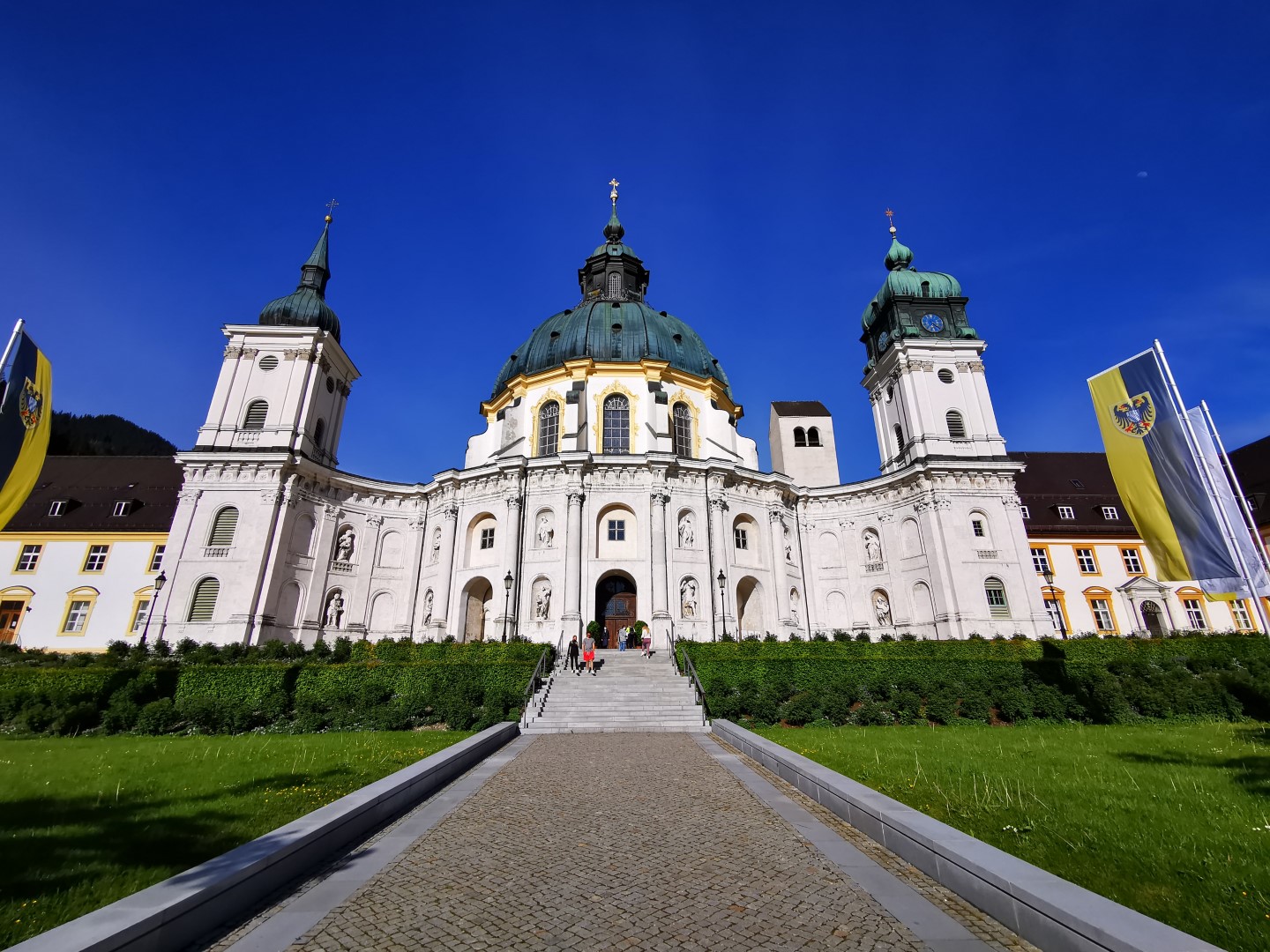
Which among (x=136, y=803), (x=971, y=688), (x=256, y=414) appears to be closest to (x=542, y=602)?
(x=971, y=688)

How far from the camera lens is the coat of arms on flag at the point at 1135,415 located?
11742 millimetres

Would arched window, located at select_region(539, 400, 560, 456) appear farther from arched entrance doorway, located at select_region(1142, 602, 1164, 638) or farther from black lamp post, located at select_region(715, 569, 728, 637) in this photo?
arched entrance doorway, located at select_region(1142, 602, 1164, 638)

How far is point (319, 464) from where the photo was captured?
Answer: 38.1m

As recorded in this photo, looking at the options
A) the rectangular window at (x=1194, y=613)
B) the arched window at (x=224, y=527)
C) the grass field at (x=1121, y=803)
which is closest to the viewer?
the grass field at (x=1121, y=803)

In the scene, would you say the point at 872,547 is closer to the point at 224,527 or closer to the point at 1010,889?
the point at 1010,889

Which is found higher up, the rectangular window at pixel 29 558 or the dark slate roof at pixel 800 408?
the dark slate roof at pixel 800 408

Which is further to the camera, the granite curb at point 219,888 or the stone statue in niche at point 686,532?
the stone statue in niche at point 686,532

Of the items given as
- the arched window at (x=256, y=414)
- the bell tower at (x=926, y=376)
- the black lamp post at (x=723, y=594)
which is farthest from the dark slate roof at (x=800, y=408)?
the arched window at (x=256, y=414)

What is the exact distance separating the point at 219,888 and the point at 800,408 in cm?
5136

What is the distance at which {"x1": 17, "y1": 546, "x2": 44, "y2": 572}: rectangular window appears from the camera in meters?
36.9

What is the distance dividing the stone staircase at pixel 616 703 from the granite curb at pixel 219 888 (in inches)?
406

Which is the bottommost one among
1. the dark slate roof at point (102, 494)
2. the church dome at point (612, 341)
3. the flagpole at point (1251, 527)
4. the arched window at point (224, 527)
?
the flagpole at point (1251, 527)

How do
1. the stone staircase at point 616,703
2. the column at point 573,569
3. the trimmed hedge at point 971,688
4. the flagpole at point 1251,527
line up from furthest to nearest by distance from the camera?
the column at point 573,569 → the trimmed hedge at point 971,688 → the stone staircase at point 616,703 → the flagpole at point 1251,527

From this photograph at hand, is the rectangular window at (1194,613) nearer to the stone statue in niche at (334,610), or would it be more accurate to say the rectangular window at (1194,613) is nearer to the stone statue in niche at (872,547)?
the stone statue in niche at (872,547)
